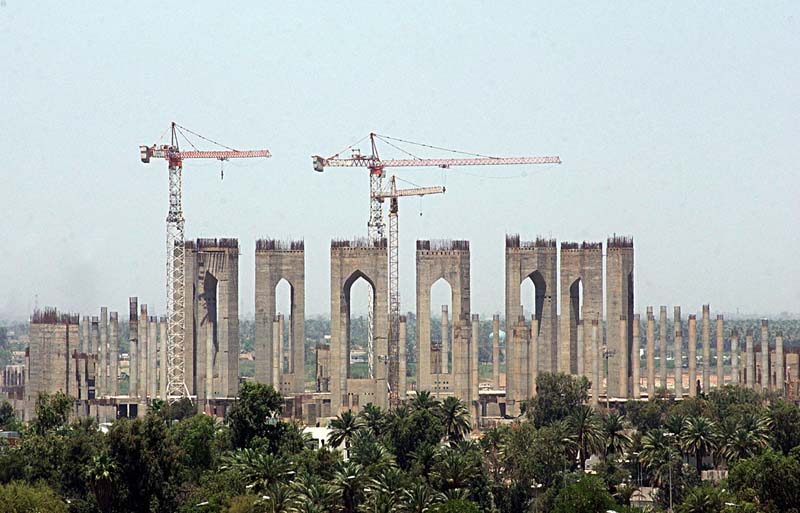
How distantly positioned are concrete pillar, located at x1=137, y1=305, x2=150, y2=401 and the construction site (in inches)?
4.4

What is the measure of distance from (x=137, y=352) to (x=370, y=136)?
31879mm

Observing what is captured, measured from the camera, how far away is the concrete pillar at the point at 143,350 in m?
118

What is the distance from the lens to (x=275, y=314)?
381 ft

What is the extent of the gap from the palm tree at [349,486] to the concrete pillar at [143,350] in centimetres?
5807

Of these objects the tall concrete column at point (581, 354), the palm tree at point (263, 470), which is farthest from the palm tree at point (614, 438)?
the tall concrete column at point (581, 354)

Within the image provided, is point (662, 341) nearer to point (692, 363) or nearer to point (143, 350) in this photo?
point (692, 363)

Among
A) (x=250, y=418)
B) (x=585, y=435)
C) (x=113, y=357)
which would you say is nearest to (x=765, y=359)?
(x=585, y=435)

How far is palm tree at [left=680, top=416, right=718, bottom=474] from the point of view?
76.2 m

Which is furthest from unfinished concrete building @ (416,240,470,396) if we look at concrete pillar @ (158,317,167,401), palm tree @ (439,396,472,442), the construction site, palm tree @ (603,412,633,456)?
palm tree @ (603,412,633,456)

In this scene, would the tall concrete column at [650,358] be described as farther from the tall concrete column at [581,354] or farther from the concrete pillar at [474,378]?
the concrete pillar at [474,378]

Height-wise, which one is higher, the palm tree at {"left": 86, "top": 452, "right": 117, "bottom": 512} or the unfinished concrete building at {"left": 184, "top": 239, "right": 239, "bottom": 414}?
the unfinished concrete building at {"left": 184, "top": 239, "right": 239, "bottom": 414}

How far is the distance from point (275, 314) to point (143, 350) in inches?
448

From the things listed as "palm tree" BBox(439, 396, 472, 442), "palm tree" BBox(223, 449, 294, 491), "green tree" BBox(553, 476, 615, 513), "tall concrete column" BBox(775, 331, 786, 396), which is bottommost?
"green tree" BBox(553, 476, 615, 513)

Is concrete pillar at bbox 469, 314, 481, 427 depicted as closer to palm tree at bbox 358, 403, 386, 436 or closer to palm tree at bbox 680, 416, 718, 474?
palm tree at bbox 358, 403, 386, 436
